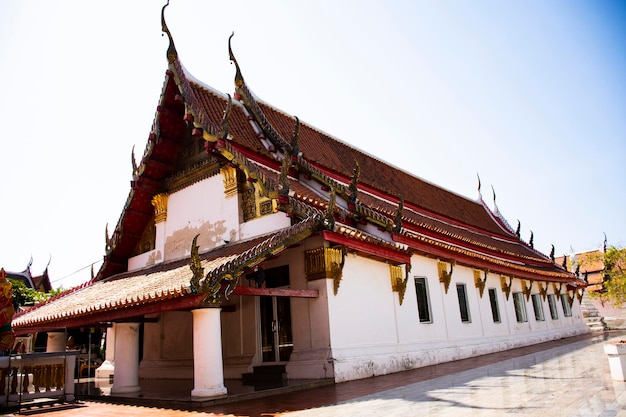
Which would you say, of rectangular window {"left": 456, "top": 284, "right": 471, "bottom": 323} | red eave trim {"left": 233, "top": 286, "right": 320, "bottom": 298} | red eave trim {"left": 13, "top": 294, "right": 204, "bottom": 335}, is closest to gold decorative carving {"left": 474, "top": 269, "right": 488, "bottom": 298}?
rectangular window {"left": 456, "top": 284, "right": 471, "bottom": 323}

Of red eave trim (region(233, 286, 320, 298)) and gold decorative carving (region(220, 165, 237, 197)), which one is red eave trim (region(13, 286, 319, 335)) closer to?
red eave trim (region(233, 286, 320, 298))

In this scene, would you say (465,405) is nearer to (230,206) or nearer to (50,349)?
(230,206)

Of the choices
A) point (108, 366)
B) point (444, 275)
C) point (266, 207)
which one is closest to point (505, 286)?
point (444, 275)

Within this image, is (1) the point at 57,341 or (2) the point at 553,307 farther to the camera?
(2) the point at 553,307

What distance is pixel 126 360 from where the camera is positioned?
26.3 feet

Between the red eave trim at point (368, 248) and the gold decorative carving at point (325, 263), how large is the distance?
209 millimetres

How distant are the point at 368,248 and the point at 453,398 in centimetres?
356

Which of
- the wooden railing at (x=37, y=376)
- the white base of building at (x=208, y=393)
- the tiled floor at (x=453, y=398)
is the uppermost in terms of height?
the wooden railing at (x=37, y=376)

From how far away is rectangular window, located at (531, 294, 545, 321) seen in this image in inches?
639

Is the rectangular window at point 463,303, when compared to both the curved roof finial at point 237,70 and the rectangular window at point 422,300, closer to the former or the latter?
the rectangular window at point 422,300

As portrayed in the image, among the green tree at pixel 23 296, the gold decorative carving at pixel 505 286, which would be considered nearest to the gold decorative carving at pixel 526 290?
the gold decorative carving at pixel 505 286

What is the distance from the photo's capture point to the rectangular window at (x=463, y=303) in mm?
11734

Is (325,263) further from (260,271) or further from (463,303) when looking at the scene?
(463,303)

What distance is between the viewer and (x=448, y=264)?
37.6 feet
